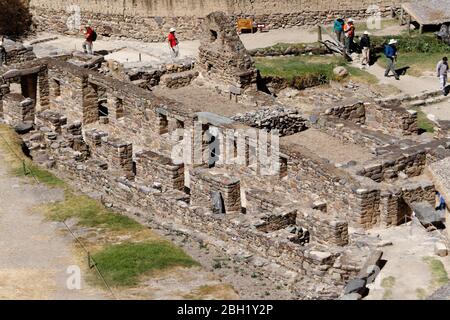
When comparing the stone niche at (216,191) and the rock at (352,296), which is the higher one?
the stone niche at (216,191)

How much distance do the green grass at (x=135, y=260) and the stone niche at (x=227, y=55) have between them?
12.8 meters

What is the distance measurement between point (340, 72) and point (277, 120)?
28.2ft

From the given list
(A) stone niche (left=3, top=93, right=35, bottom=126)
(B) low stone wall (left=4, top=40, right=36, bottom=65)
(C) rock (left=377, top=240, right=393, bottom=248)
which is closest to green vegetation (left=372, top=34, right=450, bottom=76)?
(B) low stone wall (left=4, top=40, right=36, bottom=65)

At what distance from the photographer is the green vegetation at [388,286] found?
102 ft

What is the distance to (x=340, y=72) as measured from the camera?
49.8 m

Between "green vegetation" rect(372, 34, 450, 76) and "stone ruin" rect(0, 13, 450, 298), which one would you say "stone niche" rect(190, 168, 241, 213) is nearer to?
"stone ruin" rect(0, 13, 450, 298)

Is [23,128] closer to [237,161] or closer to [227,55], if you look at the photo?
[237,161]

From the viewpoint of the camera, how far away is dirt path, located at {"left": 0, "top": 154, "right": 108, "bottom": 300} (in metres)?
30.2

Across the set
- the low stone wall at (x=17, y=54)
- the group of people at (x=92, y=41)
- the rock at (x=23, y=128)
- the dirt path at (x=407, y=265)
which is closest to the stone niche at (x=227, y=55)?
the group of people at (x=92, y=41)

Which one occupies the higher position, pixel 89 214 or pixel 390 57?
pixel 390 57

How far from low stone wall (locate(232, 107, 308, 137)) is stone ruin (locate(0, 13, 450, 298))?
0.14 feet

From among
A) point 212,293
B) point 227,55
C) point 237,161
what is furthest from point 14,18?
point 212,293

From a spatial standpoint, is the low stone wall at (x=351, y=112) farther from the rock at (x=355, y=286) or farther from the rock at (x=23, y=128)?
the rock at (x=355, y=286)
